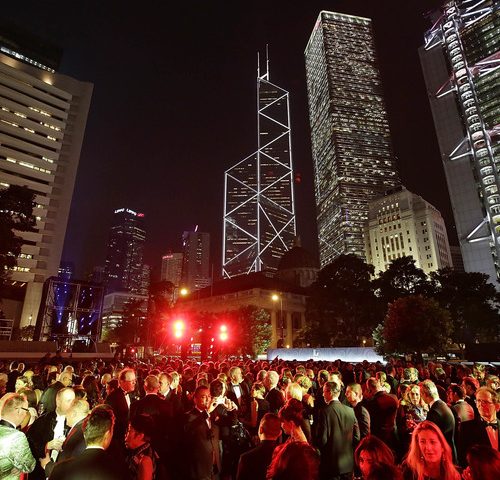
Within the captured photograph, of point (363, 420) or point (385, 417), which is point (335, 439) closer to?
point (363, 420)

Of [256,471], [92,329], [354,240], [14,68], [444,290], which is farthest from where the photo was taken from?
[354,240]

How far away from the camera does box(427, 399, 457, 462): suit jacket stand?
5.43 m

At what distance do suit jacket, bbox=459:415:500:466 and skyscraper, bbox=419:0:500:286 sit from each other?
6128 centimetres

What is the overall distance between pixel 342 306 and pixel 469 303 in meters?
18.0

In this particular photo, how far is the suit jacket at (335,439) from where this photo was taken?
4957 mm

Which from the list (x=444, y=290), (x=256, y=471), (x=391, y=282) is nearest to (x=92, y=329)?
(x=256, y=471)

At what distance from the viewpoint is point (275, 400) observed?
715 centimetres

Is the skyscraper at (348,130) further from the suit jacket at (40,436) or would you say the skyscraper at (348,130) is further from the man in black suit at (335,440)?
the suit jacket at (40,436)

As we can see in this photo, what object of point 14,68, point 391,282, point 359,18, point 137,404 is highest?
point 359,18

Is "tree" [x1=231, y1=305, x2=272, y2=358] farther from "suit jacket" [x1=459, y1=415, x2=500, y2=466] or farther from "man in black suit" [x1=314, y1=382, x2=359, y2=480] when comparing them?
"suit jacket" [x1=459, y1=415, x2=500, y2=466]

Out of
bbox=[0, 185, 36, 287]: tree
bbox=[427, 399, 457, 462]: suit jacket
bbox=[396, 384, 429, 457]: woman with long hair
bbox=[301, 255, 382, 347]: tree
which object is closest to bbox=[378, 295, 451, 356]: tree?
bbox=[301, 255, 382, 347]: tree

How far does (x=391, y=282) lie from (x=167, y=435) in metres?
58.1

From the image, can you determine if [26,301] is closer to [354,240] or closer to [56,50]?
[56,50]

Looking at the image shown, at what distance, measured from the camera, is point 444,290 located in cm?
5359
